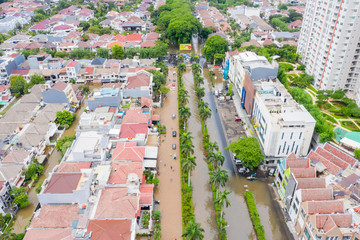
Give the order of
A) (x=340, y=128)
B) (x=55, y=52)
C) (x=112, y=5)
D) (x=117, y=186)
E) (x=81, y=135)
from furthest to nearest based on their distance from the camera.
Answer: (x=112, y=5) < (x=55, y=52) < (x=340, y=128) < (x=81, y=135) < (x=117, y=186)

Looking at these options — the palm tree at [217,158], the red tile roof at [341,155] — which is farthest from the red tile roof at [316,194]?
the palm tree at [217,158]

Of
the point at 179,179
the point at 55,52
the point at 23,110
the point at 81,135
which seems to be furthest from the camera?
the point at 55,52

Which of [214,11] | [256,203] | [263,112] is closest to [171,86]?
[263,112]

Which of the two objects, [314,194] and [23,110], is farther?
[23,110]

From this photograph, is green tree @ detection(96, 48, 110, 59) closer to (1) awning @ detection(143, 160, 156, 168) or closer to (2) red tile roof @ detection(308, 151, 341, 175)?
(1) awning @ detection(143, 160, 156, 168)

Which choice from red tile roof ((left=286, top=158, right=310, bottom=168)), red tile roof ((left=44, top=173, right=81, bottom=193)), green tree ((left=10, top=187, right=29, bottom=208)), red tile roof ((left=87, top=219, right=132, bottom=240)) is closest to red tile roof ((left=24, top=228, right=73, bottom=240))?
red tile roof ((left=87, top=219, right=132, bottom=240))

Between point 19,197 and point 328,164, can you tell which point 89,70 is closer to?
point 19,197

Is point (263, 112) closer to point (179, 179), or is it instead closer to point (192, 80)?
point (179, 179)

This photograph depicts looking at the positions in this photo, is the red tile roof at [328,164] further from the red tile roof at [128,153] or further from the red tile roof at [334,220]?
the red tile roof at [128,153]
